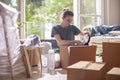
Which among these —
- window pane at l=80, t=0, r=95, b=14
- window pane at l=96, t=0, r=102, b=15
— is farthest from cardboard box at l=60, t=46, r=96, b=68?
window pane at l=96, t=0, r=102, b=15

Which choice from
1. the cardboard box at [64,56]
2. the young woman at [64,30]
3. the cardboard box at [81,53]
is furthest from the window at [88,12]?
the cardboard box at [81,53]

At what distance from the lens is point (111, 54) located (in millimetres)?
2273

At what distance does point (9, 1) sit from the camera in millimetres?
5297

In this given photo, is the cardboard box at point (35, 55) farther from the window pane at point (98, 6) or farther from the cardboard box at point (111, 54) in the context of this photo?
the window pane at point (98, 6)

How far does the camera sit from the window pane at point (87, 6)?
6.50m

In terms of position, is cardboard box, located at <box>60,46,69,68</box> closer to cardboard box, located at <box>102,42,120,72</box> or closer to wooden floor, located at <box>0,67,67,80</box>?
wooden floor, located at <box>0,67,67,80</box>

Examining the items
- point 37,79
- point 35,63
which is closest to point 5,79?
point 37,79

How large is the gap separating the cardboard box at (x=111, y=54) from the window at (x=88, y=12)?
4.17 metres

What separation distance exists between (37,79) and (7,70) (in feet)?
1.46

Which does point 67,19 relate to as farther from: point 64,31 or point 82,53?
point 82,53

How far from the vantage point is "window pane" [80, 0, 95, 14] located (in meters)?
6.50

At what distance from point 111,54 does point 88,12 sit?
443cm

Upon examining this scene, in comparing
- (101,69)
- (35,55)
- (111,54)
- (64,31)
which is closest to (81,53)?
(111,54)

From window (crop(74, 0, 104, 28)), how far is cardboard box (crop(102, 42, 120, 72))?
4173 millimetres
